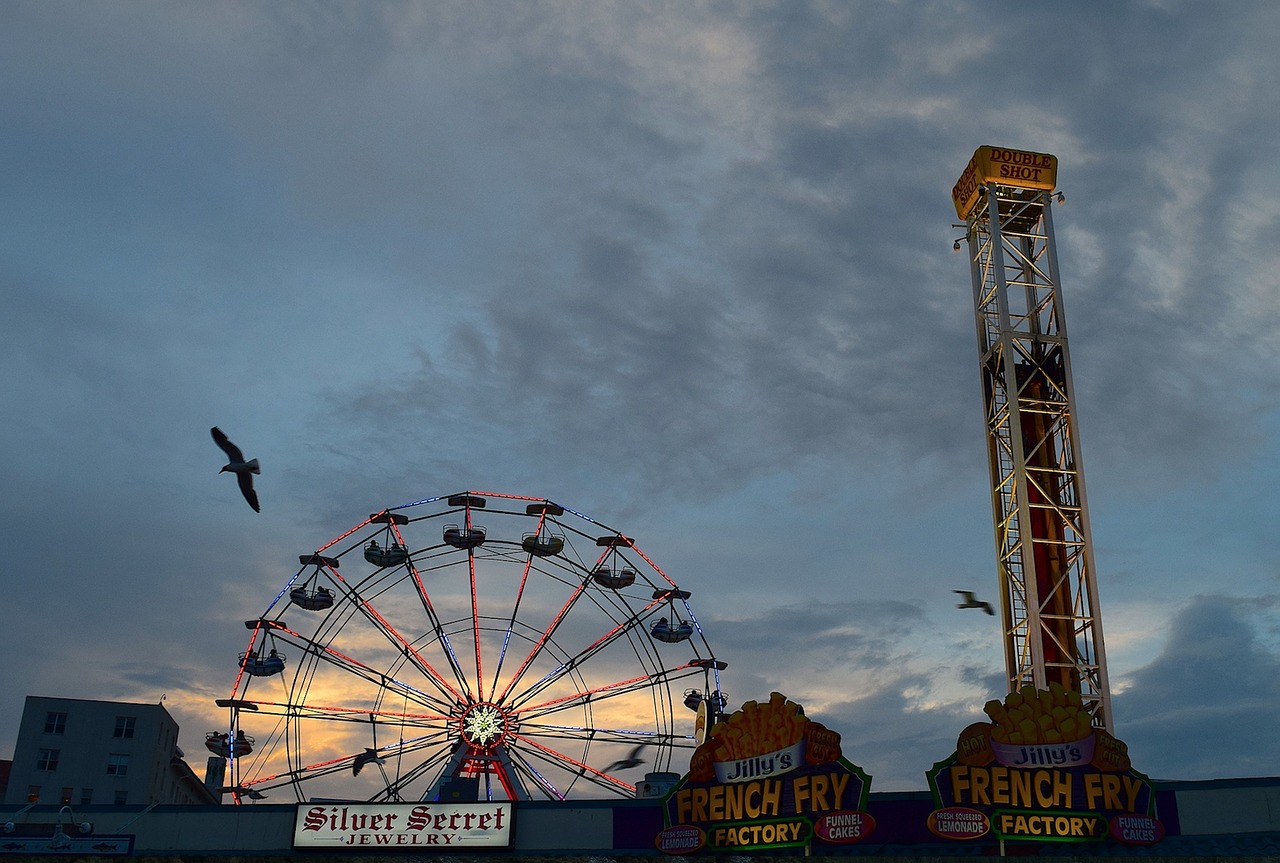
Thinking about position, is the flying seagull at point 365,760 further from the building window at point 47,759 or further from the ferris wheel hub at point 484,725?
the building window at point 47,759

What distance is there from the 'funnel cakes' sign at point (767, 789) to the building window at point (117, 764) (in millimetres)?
54857

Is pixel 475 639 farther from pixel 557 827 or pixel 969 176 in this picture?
pixel 969 176

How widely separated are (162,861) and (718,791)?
1702 centimetres

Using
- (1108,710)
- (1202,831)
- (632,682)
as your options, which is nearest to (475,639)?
(632,682)

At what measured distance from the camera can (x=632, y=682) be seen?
54094mm

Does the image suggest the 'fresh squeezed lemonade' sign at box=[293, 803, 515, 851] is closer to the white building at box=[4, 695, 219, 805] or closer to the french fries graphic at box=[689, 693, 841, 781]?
the french fries graphic at box=[689, 693, 841, 781]

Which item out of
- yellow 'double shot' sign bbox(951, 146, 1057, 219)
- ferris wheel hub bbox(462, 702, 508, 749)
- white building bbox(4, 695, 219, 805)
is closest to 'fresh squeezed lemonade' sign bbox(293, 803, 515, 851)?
ferris wheel hub bbox(462, 702, 508, 749)

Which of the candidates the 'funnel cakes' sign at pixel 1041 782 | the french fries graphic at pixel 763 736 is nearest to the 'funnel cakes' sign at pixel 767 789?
the french fries graphic at pixel 763 736

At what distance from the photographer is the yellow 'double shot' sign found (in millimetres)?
55969

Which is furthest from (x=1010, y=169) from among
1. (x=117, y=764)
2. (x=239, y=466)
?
(x=117, y=764)

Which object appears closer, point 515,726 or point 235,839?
point 235,839

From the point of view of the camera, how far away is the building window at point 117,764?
7756cm

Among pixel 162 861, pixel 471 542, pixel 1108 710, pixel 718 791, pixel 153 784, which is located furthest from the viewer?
pixel 153 784

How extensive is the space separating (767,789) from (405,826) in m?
11.1
